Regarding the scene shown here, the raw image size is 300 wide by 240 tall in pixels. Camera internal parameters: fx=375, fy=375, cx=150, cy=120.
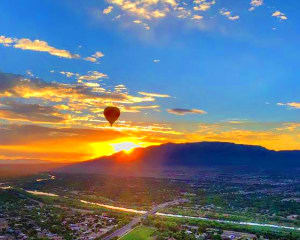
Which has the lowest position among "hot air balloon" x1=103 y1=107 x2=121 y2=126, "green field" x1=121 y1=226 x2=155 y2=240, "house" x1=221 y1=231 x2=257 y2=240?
"green field" x1=121 y1=226 x2=155 y2=240

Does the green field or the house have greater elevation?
the house

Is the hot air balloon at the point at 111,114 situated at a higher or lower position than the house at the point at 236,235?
higher

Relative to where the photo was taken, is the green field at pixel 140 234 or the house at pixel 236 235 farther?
the house at pixel 236 235

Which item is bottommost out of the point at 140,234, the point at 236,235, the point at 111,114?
the point at 140,234

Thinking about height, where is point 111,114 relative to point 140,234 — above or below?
above

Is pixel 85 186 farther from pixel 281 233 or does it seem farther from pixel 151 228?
pixel 281 233

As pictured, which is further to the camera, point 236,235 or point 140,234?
point 236,235

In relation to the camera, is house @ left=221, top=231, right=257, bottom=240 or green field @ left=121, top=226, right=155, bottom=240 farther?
house @ left=221, top=231, right=257, bottom=240

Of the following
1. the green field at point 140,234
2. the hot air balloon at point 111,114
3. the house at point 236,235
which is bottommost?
the green field at point 140,234

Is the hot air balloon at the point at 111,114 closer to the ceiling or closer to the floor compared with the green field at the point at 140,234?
closer to the ceiling
